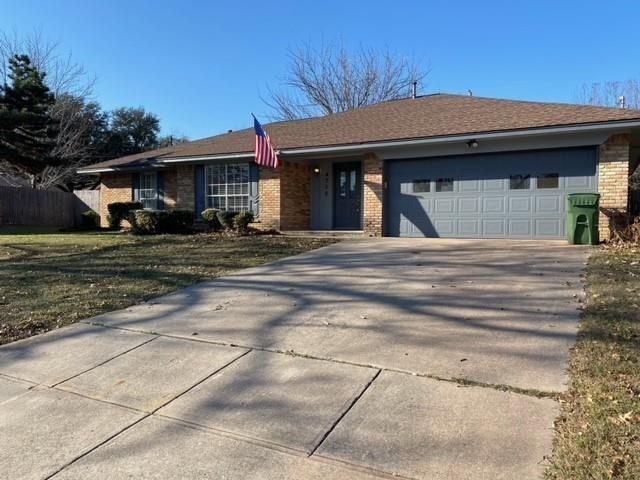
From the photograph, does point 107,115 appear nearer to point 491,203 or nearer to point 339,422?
point 491,203

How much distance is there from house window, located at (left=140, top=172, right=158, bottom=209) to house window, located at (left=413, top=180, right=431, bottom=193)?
10144 millimetres

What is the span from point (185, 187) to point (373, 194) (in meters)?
7.32

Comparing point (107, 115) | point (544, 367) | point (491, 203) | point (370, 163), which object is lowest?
point (544, 367)

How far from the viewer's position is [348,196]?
51.1 ft

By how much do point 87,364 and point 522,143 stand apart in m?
10.6

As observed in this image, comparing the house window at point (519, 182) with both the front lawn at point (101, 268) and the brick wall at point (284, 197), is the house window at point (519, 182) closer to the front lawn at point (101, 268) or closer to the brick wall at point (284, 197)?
the front lawn at point (101, 268)

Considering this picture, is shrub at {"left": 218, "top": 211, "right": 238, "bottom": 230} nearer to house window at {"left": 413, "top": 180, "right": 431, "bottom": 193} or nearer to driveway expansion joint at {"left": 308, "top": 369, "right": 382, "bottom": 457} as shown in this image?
house window at {"left": 413, "top": 180, "right": 431, "bottom": 193}

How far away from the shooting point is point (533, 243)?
10883 mm

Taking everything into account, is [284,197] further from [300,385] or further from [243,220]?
[300,385]

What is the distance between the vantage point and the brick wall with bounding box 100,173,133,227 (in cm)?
1942

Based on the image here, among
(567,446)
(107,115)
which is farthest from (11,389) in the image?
(107,115)

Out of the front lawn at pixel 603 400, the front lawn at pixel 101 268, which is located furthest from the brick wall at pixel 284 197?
the front lawn at pixel 603 400

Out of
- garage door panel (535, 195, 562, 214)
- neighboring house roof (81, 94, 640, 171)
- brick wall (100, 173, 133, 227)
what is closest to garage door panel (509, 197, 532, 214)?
garage door panel (535, 195, 562, 214)

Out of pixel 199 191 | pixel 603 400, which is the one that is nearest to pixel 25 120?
pixel 199 191
